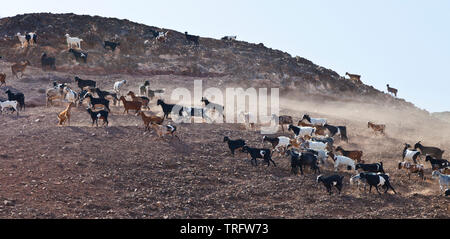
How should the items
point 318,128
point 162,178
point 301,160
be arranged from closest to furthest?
point 162,178 → point 301,160 → point 318,128

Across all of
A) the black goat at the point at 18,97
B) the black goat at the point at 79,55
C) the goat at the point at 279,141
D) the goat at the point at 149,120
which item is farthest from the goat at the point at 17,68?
the goat at the point at 279,141

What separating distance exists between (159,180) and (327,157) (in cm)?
646

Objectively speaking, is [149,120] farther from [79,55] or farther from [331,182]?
[79,55]

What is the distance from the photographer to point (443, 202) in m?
18.5

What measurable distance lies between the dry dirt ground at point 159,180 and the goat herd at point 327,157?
0.33 metres

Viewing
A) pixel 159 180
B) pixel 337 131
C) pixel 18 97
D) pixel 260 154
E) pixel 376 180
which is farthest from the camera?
pixel 18 97

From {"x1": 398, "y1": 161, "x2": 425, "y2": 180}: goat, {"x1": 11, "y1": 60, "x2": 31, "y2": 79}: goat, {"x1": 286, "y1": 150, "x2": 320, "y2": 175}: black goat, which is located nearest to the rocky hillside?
{"x1": 11, "y1": 60, "x2": 31, "y2": 79}: goat

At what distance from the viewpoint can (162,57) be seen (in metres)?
41.6

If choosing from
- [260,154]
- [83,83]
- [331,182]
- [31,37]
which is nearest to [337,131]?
[260,154]

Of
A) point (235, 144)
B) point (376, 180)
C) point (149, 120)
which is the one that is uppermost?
point (149, 120)

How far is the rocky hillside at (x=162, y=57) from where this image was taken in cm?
3906

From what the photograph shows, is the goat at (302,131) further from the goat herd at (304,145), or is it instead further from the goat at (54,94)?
the goat at (54,94)

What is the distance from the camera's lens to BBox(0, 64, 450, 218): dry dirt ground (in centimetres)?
1556

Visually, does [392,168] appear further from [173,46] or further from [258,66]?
[173,46]
